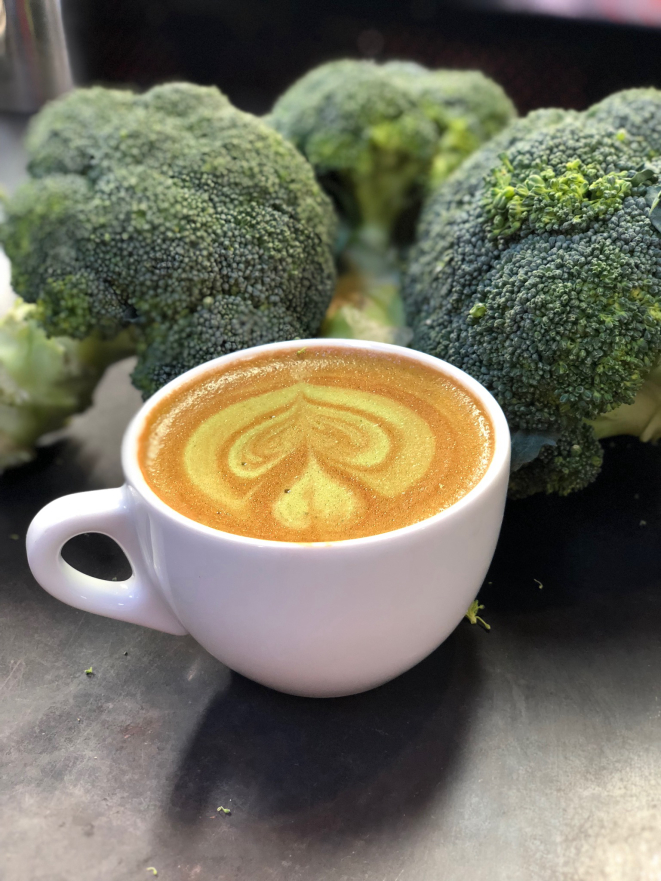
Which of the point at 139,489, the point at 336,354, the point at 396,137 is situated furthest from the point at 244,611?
the point at 396,137

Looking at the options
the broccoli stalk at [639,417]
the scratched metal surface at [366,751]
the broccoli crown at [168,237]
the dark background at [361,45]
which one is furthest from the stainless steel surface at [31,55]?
the broccoli stalk at [639,417]

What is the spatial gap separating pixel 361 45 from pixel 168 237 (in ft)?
3.24

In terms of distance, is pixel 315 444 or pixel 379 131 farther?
pixel 379 131

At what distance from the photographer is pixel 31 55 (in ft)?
3.92

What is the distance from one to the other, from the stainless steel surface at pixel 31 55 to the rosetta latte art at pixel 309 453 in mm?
708

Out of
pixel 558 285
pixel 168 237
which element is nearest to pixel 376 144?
pixel 168 237

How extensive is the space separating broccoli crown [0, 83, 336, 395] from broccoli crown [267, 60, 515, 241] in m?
0.20

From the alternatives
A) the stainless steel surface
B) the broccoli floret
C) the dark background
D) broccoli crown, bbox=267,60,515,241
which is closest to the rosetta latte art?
the broccoli floret

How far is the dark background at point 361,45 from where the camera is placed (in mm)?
1612

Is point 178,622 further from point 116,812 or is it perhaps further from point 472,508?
point 472,508

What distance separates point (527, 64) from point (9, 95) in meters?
1.02

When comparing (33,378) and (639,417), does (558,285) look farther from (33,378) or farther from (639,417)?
(33,378)

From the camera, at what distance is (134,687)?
2.60 feet

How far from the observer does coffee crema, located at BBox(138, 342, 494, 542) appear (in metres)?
0.67
